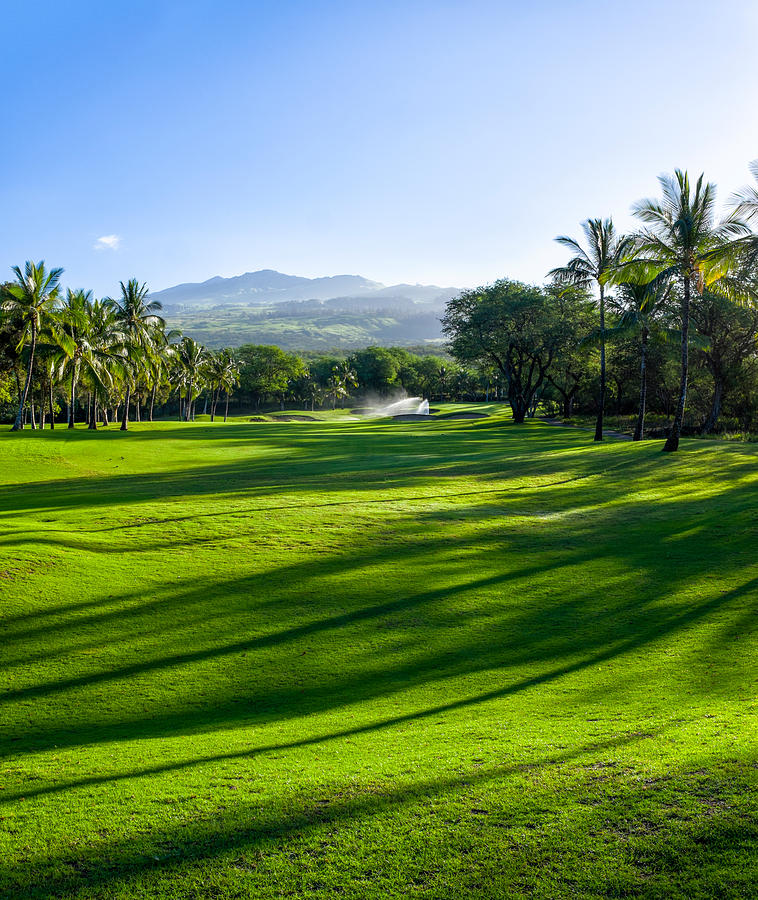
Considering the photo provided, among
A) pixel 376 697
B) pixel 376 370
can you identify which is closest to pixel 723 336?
pixel 376 697

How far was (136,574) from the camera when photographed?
39.8ft

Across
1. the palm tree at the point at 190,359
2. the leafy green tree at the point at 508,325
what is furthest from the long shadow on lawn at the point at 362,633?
the palm tree at the point at 190,359

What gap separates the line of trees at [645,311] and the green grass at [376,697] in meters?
14.5

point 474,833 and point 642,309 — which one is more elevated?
point 642,309

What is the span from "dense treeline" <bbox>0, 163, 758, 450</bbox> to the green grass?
1622 cm

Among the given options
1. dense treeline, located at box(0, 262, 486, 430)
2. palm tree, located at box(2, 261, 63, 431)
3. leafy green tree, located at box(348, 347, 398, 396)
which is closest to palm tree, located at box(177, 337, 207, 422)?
dense treeline, located at box(0, 262, 486, 430)

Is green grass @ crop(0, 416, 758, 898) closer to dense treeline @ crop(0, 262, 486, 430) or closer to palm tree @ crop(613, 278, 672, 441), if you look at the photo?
palm tree @ crop(613, 278, 672, 441)

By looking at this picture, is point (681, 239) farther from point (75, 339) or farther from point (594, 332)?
point (75, 339)

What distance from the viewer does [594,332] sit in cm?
5275

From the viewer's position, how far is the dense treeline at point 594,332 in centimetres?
3128

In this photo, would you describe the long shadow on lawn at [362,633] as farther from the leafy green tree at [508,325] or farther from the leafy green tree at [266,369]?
the leafy green tree at [266,369]

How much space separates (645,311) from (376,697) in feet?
108

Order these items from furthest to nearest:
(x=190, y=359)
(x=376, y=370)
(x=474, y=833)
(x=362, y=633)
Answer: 1. (x=376, y=370)
2. (x=190, y=359)
3. (x=362, y=633)
4. (x=474, y=833)

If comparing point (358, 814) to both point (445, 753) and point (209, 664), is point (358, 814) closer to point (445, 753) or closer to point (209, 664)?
point (445, 753)
